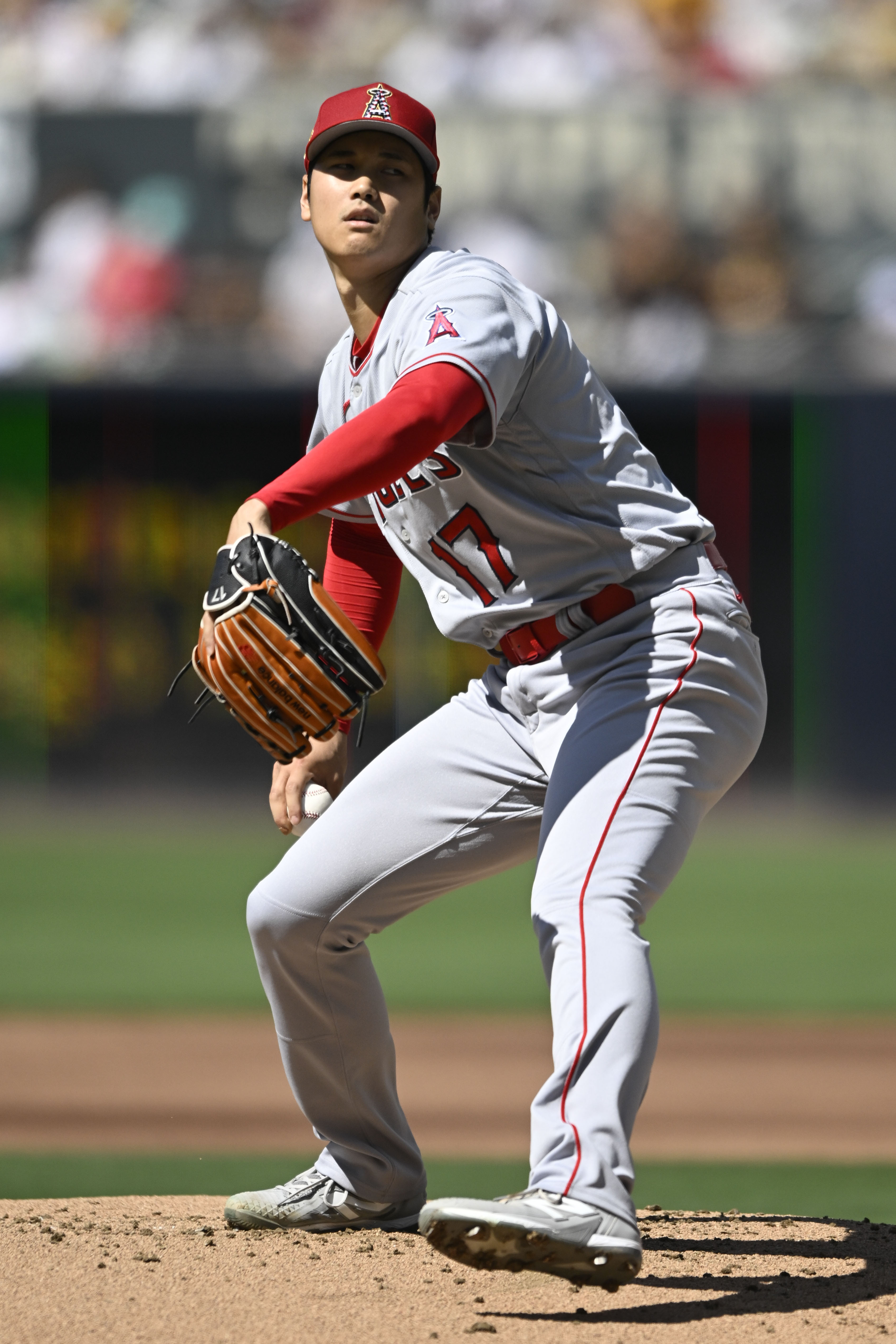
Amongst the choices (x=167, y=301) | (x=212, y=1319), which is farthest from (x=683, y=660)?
(x=167, y=301)

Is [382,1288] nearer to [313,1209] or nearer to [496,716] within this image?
[313,1209]

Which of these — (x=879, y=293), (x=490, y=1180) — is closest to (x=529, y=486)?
(x=490, y=1180)

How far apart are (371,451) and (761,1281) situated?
1.39 metres

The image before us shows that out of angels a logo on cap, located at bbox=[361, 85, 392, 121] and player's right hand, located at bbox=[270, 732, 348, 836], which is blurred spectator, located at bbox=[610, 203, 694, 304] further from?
angels a logo on cap, located at bbox=[361, 85, 392, 121]

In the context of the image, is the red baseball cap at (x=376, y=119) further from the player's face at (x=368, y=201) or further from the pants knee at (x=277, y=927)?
the pants knee at (x=277, y=927)

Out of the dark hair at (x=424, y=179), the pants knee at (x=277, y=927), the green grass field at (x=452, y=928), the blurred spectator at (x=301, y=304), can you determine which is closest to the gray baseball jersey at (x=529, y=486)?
the dark hair at (x=424, y=179)

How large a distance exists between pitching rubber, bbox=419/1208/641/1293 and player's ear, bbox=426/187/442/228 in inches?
58.3

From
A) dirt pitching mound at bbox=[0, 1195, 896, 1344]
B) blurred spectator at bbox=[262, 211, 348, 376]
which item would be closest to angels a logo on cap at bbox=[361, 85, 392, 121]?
dirt pitching mound at bbox=[0, 1195, 896, 1344]

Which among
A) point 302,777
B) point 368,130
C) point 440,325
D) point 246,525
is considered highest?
point 368,130

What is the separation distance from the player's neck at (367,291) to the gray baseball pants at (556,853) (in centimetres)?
58

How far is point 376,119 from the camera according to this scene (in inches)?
101

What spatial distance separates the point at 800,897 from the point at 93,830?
4801mm

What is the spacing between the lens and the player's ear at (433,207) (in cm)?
269

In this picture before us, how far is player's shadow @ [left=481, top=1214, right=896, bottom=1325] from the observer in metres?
2.39
